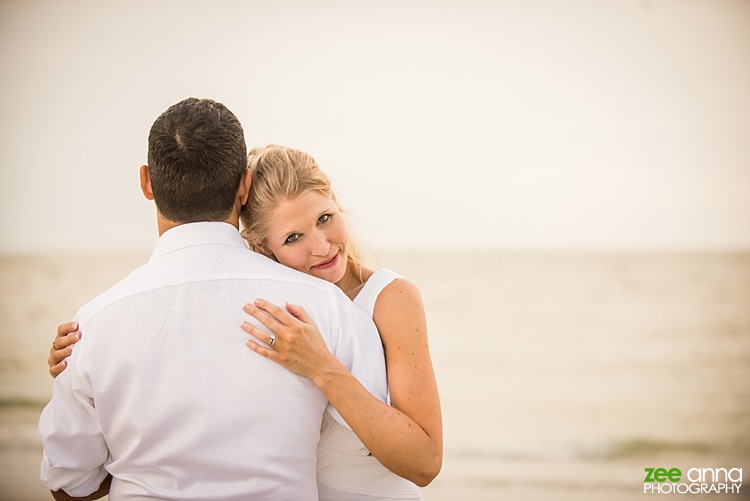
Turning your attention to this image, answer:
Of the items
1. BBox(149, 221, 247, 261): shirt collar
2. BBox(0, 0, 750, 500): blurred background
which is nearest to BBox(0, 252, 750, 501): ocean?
BBox(0, 0, 750, 500): blurred background

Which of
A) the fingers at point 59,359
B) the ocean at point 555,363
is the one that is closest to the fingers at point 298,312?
the fingers at point 59,359

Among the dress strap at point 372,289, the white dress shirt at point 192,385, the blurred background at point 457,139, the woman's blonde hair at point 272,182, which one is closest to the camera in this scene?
the white dress shirt at point 192,385

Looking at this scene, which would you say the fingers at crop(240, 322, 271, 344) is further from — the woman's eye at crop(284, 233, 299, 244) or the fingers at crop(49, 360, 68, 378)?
the woman's eye at crop(284, 233, 299, 244)

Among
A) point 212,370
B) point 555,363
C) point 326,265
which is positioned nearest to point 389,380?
point 212,370

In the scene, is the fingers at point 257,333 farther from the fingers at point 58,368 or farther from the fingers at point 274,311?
the fingers at point 58,368

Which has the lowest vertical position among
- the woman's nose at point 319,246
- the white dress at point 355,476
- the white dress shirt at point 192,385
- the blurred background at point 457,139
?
the white dress at point 355,476

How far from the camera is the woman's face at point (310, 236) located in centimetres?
250

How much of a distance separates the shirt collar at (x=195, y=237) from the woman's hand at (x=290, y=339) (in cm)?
18

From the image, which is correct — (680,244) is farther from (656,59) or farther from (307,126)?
(307,126)

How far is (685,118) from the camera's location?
30188 millimetres

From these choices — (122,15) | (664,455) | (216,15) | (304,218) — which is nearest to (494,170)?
(216,15)

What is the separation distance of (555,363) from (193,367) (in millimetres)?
16040

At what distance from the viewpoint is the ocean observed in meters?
8.40

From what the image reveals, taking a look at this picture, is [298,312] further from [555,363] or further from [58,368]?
[555,363]
